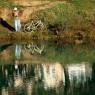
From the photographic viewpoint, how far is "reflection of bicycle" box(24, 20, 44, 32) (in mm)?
49500

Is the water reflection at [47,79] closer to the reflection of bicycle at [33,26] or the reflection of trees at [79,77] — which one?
the reflection of trees at [79,77]

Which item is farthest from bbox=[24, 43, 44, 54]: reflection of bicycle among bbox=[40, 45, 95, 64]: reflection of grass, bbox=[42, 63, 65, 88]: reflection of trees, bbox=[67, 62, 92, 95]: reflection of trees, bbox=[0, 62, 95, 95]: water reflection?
bbox=[67, 62, 92, 95]: reflection of trees

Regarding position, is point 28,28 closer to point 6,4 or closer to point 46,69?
point 6,4

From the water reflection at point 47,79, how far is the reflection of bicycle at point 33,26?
1286 cm

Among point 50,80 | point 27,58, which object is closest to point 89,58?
point 27,58

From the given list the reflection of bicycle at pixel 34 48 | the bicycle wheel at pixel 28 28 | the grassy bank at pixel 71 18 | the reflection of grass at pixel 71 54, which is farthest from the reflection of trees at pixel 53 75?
the bicycle wheel at pixel 28 28

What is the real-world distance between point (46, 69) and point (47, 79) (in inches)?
123

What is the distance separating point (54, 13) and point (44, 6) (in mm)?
2012

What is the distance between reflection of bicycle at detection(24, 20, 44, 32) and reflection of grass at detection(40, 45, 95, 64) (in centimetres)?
477

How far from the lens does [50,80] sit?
31.3 meters

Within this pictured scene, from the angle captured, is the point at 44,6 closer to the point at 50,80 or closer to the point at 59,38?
the point at 59,38

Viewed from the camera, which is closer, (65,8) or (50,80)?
(50,80)

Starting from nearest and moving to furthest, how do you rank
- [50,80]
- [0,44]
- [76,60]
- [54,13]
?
[50,80] < [76,60] < [0,44] < [54,13]

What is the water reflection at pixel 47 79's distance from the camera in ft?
94.0
